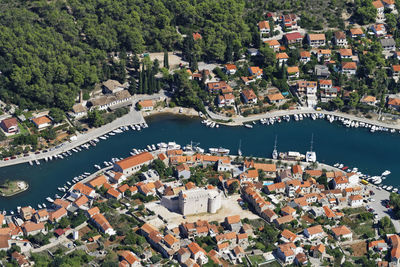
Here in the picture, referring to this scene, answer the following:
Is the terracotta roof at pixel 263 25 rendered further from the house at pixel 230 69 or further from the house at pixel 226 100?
the house at pixel 226 100

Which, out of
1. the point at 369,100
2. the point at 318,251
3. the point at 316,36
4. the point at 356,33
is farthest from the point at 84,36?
the point at 318,251

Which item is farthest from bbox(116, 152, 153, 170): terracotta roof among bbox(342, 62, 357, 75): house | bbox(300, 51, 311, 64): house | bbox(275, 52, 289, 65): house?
bbox(342, 62, 357, 75): house

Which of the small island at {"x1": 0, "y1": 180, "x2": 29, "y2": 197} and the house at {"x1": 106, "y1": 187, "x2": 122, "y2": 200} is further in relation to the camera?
the small island at {"x1": 0, "y1": 180, "x2": 29, "y2": 197}

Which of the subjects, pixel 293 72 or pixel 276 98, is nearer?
pixel 276 98

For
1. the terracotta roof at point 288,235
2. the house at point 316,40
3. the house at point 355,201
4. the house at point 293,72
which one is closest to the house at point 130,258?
the terracotta roof at point 288,235

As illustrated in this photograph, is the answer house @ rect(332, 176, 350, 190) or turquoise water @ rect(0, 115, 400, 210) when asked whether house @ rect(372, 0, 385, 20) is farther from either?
house @ rect(332, 176, 350, 190)

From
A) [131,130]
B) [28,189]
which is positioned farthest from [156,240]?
[131,130]

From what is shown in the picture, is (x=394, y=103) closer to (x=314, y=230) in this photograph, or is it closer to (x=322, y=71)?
(x=322, y=71)
